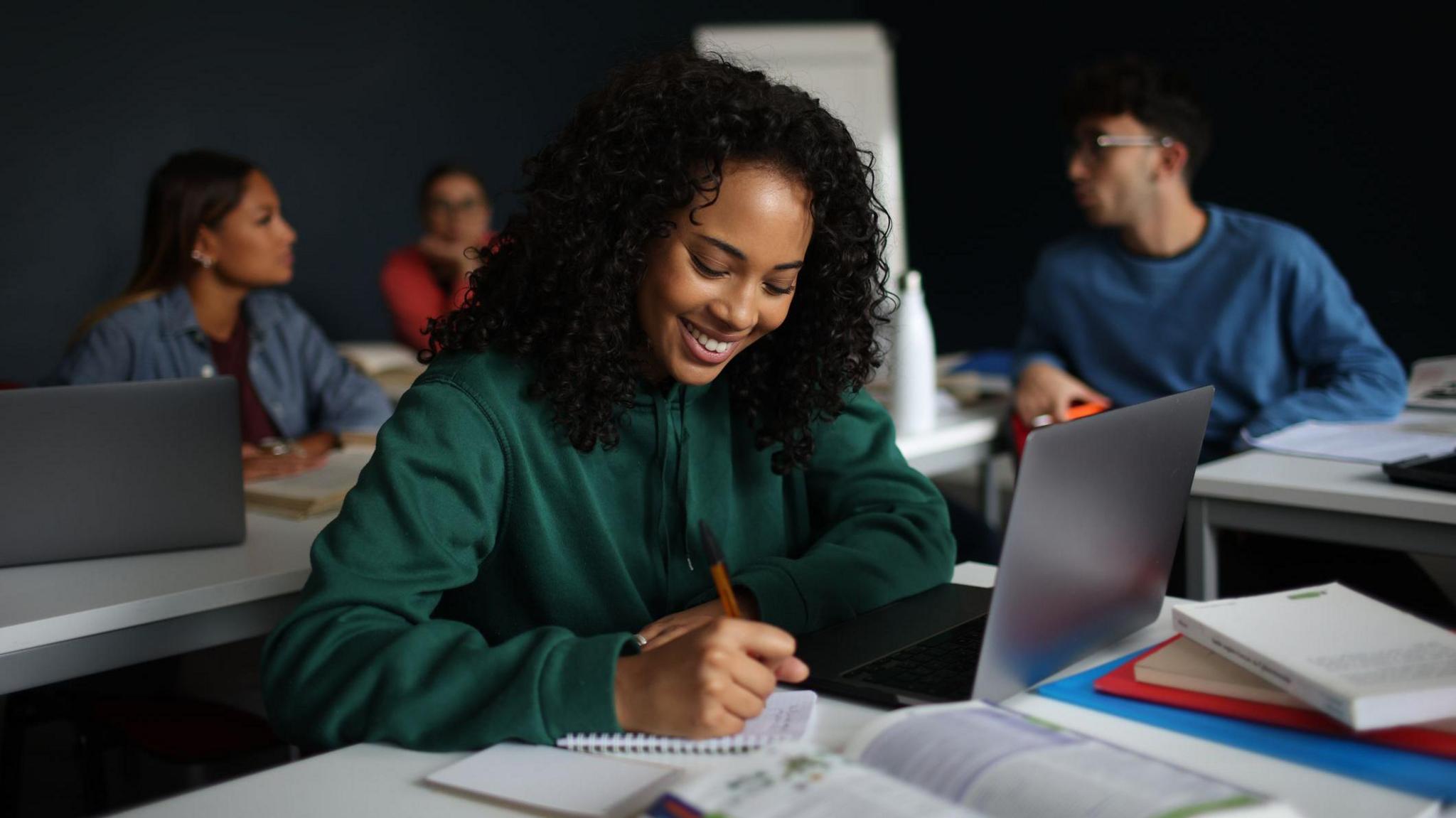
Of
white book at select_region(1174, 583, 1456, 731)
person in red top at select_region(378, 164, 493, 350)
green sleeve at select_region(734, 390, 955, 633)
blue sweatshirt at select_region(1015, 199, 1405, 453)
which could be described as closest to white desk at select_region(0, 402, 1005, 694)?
green sleeve at select_region(734, 390, 955, 633)

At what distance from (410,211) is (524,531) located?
3.94m

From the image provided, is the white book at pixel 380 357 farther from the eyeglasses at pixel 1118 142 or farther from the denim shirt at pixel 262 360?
the eyeglasses at pixel 1118 142

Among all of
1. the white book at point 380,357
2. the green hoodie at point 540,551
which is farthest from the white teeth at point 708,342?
the white book at point 380,357

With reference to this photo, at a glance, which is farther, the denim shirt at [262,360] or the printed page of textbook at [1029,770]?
the denim shirt at [262,360]

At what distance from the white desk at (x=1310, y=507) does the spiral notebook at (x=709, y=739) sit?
1.00m

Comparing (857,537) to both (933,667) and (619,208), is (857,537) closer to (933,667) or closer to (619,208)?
(933,667)

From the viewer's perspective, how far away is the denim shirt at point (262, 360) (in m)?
2.54

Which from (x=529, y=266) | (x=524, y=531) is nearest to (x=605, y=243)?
(x=529, y=266)

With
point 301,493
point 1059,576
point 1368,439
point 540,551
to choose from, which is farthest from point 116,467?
point 1368,439

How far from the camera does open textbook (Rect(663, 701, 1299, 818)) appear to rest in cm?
67

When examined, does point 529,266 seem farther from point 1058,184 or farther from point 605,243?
point 1058,184

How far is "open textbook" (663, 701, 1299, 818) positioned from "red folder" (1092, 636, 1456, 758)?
18 centimetres

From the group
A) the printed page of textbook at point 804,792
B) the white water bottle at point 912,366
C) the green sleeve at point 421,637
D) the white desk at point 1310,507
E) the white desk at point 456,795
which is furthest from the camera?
the white water bottle at point 912,366

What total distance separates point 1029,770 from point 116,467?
1.23m
